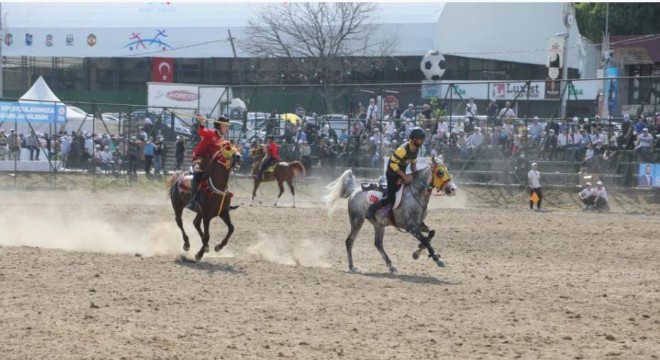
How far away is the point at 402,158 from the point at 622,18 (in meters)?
41.5

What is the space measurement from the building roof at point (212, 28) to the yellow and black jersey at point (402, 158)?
41.1 meters

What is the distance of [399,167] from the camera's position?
16281 mm

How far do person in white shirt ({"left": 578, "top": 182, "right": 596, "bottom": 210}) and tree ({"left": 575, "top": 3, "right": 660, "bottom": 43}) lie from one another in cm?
2450

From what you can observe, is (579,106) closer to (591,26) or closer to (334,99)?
(334,99)

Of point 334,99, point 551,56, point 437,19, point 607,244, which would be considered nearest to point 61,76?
point 437,19

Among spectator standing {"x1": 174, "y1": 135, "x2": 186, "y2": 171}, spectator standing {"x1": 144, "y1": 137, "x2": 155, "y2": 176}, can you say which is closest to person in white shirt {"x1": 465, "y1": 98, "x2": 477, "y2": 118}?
spectator standing {"x1": 174, "y1": 135, "x2": 186, "y2": 171}

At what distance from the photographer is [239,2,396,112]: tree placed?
60750mm

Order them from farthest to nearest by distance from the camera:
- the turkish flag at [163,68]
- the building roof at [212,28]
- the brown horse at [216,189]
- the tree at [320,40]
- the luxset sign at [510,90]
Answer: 1. the turkish flag at [163,68]
2. the tree at [320,40]
3. the building roof at [212,28]
4. the luxset sign at [510,90]
5. the brown horse at [216,189]

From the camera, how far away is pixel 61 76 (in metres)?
71.7

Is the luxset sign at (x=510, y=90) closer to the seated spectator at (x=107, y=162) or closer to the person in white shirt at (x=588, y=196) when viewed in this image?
the person in white shirt at (x=588, y=196)

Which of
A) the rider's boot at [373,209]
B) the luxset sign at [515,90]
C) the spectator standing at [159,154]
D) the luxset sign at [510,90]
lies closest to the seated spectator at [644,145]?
the luxset sign at [510,90]

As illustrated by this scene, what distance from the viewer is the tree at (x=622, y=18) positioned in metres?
53.1

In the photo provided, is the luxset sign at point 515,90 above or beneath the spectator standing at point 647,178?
above

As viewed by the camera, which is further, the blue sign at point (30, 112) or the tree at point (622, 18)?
the tree at point (622, 18)
